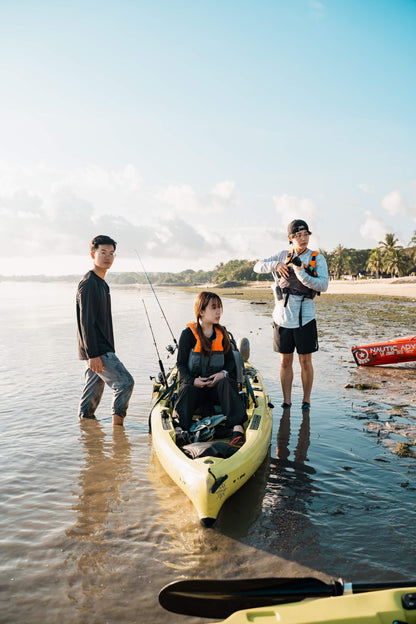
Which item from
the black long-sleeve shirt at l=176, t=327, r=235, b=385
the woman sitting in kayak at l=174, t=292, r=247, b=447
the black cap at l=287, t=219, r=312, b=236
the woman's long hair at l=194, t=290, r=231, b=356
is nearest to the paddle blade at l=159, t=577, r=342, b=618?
the woman sitting in kayak at l=174, t=292, r=247, b=447

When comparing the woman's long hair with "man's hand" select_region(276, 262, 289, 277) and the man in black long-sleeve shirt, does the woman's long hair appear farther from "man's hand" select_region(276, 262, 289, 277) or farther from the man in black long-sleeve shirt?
"man's hand" select_region(276, 262, 289, 277)

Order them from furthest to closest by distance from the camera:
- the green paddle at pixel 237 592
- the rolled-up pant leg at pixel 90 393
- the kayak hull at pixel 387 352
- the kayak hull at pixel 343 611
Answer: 1. the kayak hull at pixel 387 352
2. the rolled-up pant leg at pixel 90 393
3. the green paddle at pixel 237 592
4. the kayak hull at pixel 343 611

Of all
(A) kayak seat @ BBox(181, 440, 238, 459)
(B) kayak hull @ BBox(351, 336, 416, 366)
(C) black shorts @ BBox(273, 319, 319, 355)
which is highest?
(C) black shorts @ BBox(273, 319, 319, 355)

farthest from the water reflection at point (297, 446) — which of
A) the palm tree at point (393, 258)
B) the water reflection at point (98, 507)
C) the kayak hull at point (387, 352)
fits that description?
the palm tree at point (393, 258)

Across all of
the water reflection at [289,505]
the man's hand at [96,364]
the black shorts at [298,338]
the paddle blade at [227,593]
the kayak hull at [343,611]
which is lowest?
the water reflection at [289,505]

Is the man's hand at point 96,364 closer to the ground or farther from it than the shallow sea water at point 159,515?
farther from it

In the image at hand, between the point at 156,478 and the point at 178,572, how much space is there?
1641mm

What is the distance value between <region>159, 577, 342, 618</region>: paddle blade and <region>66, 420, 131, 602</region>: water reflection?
32.2 inches

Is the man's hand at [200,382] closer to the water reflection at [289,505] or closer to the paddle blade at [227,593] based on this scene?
the water reflection at [289,505]

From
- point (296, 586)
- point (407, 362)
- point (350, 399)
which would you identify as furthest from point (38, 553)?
point (407, 362)

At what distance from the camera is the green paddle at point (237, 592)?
2.34 m

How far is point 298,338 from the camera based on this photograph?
635 cm

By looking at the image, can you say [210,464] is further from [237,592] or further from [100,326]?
[100,326]

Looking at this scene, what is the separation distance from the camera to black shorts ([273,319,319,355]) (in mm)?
6332
